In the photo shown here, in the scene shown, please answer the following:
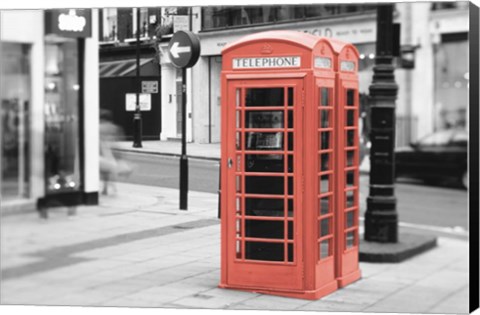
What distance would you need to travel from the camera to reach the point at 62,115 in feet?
24.0

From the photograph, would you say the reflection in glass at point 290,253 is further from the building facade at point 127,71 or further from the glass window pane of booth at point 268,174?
the building facade at point 127,71

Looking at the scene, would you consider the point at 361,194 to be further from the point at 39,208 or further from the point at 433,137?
the point at 39,208

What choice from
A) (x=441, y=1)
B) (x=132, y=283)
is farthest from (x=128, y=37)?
(x=441, y=1)

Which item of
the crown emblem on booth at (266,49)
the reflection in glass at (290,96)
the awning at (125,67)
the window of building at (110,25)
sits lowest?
the reflection in glass at (290,96)

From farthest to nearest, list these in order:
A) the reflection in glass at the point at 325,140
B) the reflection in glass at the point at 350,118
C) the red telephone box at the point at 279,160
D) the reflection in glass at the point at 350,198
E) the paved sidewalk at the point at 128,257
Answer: the reflection in glass at the point at 350,198, the reflection in glass at the point at 350,118, the paved sidewalk at the point at 128,257, the reflection in glass at the point at 325,140, the red telephone box at the point at 279,160

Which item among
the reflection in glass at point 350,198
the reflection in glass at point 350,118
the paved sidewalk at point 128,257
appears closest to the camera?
the paved sidewalk at point 128,257

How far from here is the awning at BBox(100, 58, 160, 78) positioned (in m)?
7.24

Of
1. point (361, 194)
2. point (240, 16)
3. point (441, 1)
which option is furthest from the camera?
point (361, 194)

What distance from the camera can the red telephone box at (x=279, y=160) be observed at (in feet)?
22.4

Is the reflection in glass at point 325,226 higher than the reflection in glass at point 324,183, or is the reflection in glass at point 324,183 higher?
the reflection in glass at point 324,183

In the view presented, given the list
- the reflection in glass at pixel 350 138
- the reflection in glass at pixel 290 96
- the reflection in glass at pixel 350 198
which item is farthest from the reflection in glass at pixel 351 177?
the reflection in glass at pixel 290 96

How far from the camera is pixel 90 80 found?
734cm

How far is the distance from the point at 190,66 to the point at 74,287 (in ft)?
6.72

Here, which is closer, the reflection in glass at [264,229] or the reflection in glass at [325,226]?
the reflection in glass at [264,229]
